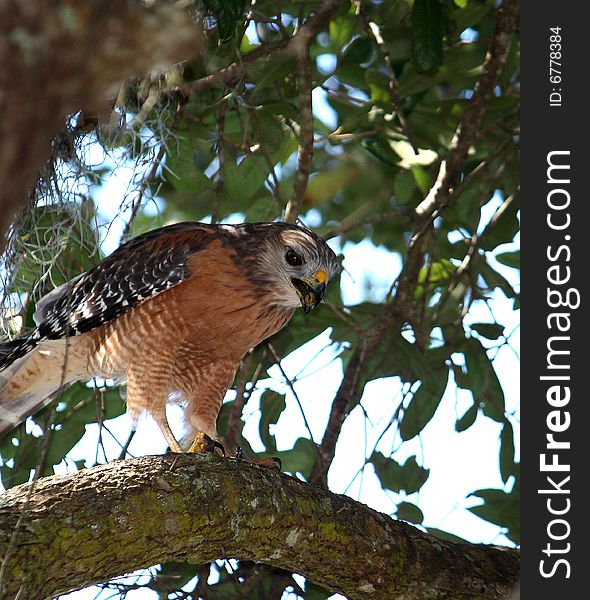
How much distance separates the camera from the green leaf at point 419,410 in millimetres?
4539

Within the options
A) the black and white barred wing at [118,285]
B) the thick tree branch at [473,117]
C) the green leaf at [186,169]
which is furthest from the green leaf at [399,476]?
the green leaf at [186,169]

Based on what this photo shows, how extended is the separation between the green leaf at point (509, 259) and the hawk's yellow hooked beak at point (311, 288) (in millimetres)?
1136

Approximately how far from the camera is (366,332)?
454 centimetres

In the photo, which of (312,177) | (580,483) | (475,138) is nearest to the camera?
(580,483)

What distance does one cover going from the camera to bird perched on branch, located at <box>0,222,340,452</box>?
412 centimetres

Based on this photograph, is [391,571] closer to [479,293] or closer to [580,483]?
[580,483]

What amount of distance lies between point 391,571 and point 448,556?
0.25m

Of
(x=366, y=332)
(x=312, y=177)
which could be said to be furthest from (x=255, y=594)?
(x=312, y=177)

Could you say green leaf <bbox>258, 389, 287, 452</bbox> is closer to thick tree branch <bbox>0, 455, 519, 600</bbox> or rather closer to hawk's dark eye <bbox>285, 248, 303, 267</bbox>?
hawk's dark eye <bbox>285, 248, 303, 267</bbox>

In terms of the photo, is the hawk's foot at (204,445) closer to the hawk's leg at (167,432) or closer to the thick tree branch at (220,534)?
the hawk's leg at (167,432)

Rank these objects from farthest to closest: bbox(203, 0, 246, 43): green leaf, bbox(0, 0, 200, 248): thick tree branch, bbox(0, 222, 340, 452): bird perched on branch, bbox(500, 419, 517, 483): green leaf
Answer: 1. bbox(500, 419, 517, 483): green leaf
2. bbox(0, 222, 340, 452): bird perched on branch
3. bbox(203, 0, 246, 43): green leaf
4. bbox(0, 0, 200, 248): thick tree branch

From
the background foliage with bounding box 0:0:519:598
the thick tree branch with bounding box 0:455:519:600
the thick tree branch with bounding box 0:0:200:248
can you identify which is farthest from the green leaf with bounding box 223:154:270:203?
the thick tree branch with bounding box 0:0:200:248

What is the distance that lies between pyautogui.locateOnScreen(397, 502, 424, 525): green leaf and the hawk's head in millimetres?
1149

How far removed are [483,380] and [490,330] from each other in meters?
0.27
